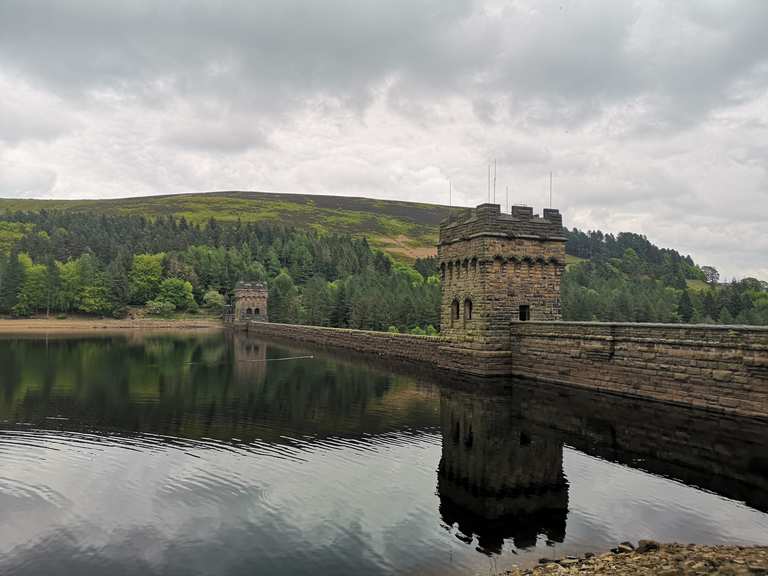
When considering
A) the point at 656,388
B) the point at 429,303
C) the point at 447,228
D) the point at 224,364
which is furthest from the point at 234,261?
the point at 656,388

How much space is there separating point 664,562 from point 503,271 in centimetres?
2040

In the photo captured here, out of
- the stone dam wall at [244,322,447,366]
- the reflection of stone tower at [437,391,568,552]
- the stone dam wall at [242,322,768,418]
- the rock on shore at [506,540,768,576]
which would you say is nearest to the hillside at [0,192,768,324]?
the stone dam wall at [244,322,447,366]

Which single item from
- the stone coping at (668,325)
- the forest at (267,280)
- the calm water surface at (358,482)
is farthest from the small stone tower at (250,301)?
the calm water surface at (358,482)

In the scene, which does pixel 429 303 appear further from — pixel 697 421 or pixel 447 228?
pixel 697 421

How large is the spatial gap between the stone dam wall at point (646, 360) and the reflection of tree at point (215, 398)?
5436mm

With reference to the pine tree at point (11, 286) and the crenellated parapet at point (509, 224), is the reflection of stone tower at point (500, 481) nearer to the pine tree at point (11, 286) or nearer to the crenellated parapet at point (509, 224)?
the crenellated parapet at point (509, 224)

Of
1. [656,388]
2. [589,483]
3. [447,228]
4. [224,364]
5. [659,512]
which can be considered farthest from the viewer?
[224,364]

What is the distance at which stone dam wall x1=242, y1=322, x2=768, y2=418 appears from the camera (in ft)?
52.9

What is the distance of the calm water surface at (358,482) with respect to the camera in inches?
342

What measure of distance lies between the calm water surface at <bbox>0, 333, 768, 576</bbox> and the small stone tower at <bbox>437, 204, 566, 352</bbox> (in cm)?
577

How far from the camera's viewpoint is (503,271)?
2745cm

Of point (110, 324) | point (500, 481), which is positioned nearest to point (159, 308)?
point (110, 324)

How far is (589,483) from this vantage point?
11766 millimetres

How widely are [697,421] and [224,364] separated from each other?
1088 inches
